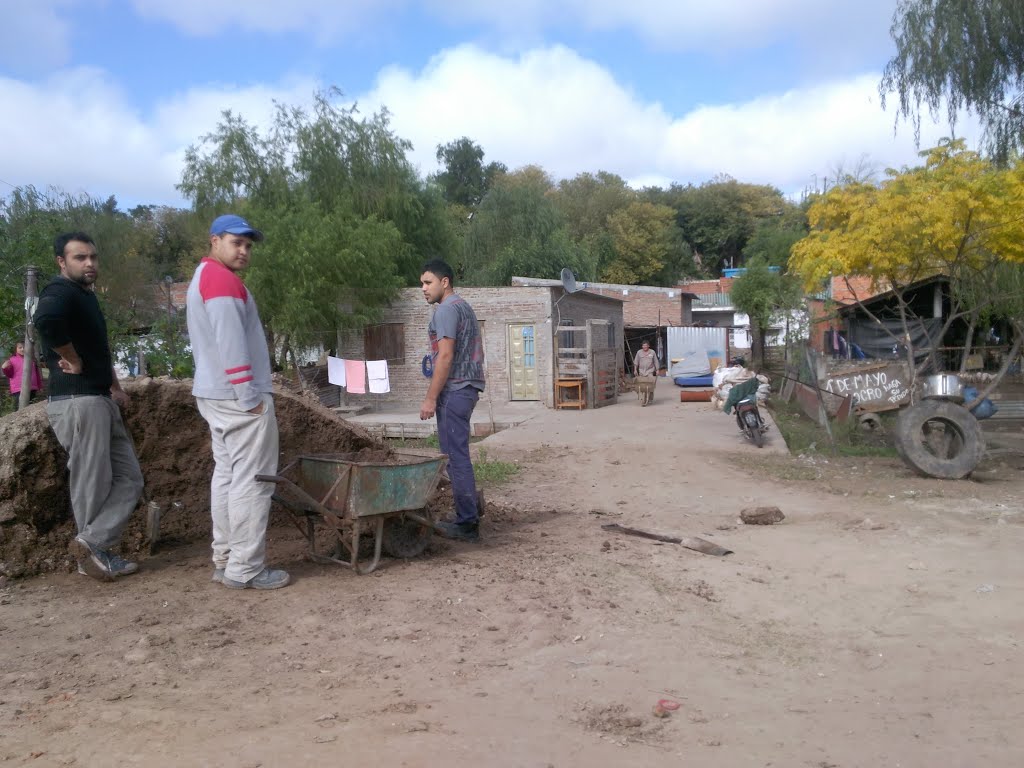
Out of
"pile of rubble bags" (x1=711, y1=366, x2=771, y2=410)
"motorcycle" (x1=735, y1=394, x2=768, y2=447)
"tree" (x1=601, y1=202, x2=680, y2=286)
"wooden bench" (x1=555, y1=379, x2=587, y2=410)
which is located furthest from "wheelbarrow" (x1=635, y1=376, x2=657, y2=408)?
"tree" (x1=601, y1=202, x2=680, y2=286)

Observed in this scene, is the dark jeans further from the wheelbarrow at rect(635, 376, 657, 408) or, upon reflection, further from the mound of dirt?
the wheelbarrow at rect(635, 376, 657, 408)

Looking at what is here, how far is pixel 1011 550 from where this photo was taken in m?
6.55

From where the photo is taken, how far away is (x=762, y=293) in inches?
1228

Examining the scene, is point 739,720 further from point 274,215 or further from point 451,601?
point 274,215

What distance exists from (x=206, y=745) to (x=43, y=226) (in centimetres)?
1653

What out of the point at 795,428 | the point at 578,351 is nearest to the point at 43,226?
the point at 578,351

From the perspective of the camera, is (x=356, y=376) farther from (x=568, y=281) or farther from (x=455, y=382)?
(x=455, y=382)

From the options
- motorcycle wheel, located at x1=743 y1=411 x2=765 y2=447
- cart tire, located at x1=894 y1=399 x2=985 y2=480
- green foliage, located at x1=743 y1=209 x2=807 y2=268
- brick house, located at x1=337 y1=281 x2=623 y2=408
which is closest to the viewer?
cart tire, located at x1=894 y1=399 x2=985 y2=480

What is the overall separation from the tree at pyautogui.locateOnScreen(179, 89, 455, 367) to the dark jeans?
15.9 m

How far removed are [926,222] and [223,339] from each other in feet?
36.9

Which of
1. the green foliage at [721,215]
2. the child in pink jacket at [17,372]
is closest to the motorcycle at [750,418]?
the child in pink jacket at [17,372]

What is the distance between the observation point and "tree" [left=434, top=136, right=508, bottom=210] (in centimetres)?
6044

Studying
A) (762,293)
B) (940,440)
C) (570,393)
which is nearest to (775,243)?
(762,293)

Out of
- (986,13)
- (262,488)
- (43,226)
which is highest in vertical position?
(986,13)
